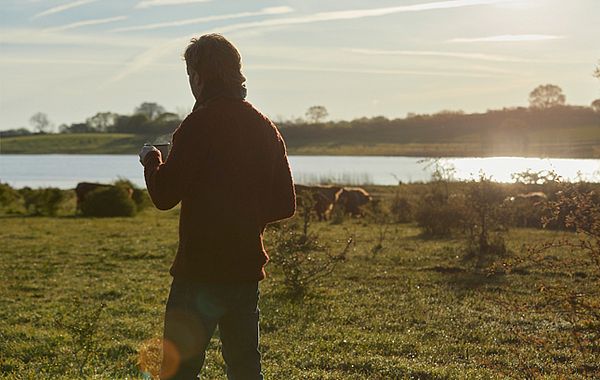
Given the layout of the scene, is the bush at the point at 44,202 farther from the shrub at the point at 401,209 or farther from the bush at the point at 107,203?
the shrub at the point at 401,209

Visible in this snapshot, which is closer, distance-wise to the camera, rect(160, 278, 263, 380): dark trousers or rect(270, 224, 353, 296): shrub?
rect(160, 278, 263, 380): dark trousers

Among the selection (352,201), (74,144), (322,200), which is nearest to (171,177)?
(322,200)

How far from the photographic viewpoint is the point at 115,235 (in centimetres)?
2281

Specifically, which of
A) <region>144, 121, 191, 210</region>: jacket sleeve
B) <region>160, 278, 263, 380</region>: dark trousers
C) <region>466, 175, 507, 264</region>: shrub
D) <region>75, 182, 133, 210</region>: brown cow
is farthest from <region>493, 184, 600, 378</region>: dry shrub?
<region>75, 182, 133, 210</region>: brown cow

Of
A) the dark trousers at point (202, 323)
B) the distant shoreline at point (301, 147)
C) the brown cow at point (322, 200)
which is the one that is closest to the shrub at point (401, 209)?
the brown cow at point (322, 200)

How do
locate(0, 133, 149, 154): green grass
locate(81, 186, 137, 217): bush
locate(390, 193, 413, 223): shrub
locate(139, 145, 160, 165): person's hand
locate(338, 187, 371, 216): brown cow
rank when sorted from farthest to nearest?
locate(0, 133, 149, 154): green grass
locate(338, 187, 371, 216): brown cow
locate(81, 186, 137, 217): bush
locate(390, 193, 413, 223): shrub
locate(139, 145, 160, 165): person's hand

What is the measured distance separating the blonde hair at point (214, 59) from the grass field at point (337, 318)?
12.3 ft

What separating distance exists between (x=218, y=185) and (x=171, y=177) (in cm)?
25

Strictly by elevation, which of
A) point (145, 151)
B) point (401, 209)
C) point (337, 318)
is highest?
point (145, 151)

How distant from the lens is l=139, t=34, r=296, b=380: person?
13.3 feet

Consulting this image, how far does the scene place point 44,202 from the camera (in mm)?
31922

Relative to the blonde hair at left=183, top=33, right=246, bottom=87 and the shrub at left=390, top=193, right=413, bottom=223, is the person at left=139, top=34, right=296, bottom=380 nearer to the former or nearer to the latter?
the blonde hair at left=183, top=33, right=246, bottom=87

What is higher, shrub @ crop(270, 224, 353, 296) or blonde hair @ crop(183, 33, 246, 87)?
blonde hair @ crop(183, 33, 246, 87)

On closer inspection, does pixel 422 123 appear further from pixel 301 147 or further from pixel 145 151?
pixel 145 151
